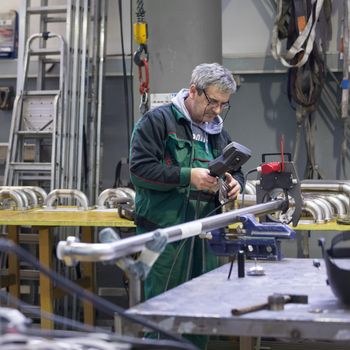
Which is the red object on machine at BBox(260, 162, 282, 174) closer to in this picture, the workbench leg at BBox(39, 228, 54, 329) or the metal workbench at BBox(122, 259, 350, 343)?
the metal workbench at BBox(122, 259, 350, 343)

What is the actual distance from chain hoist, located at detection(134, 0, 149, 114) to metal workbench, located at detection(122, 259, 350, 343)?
233 cm

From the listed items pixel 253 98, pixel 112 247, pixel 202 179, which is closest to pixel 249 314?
pixel 112 247

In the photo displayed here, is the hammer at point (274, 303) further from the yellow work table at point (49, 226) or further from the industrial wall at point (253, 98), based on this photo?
the industrial wall at point (253, 98)

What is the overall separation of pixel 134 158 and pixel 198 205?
30 cm

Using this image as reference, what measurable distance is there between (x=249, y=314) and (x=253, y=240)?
687 mm

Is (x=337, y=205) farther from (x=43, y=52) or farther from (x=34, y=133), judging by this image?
(x=43, y=52)

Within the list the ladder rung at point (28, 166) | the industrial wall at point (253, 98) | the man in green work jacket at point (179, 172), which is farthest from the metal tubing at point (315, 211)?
the ladder rung at point (28, 166)

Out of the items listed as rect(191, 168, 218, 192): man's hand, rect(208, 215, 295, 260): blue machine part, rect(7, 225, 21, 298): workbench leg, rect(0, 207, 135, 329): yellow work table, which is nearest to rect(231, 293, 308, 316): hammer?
rect(208, 215, 295, 260): blue machine part

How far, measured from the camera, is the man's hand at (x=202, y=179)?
2.45 metres

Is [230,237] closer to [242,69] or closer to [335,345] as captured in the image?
[335,345]

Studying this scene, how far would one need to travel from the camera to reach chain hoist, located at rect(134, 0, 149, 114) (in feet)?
13.4

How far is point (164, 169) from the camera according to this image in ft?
8.16

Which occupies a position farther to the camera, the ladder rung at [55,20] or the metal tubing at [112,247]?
the ladder rung at [55,20]

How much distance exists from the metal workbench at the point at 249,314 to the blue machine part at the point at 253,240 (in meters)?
0.24
